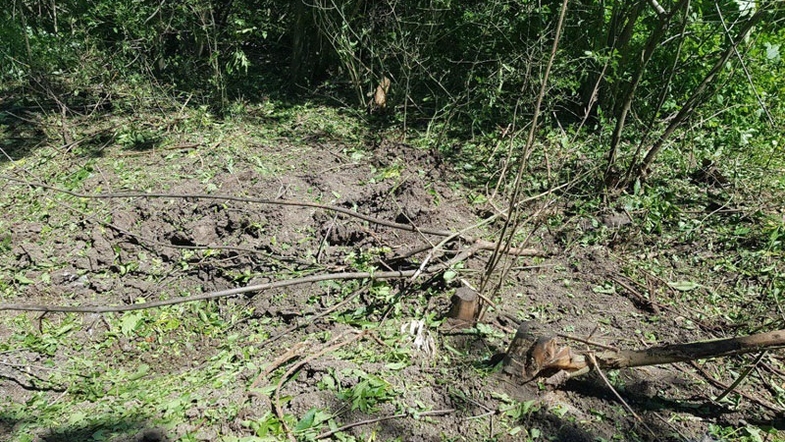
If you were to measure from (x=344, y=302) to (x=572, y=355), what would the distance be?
1.31 metres

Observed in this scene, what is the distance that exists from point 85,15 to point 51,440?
4.57 metres

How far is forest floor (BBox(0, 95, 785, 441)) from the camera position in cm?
266

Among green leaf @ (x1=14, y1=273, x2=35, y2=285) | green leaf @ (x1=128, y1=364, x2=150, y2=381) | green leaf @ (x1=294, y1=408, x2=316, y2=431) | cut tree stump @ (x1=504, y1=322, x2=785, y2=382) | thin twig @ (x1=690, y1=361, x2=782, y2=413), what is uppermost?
cut tree stump @ (x1=504, y1=322, x2=785, y2=382)

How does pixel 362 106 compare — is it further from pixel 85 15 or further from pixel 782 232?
pixel 782 232

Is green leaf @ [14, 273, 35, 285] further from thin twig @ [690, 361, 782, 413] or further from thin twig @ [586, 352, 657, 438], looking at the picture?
thin twig @ [690, 361, 782, 413]

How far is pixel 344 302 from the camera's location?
136 inches

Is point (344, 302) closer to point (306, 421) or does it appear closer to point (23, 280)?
point (306, 421)

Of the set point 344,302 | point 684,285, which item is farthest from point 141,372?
point 684,285

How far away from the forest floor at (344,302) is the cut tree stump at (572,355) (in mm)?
92

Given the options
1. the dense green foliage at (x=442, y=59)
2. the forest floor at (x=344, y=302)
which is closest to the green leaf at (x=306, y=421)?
the forest floor at (x=344, y=302)

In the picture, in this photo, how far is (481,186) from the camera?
493cm

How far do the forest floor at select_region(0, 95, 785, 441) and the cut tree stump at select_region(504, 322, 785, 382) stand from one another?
0.30 feet

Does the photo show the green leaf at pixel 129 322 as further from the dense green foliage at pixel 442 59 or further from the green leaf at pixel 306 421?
the dense green foliage at pixel 442 59

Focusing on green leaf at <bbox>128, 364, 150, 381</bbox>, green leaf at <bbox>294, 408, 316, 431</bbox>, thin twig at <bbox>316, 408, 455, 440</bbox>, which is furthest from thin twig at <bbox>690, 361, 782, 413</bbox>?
green leaf at <bbox>128, 364, 150, 381</bbox>
